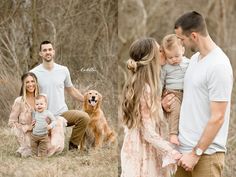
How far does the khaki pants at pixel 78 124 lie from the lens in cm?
446

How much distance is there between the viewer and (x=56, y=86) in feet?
14.3

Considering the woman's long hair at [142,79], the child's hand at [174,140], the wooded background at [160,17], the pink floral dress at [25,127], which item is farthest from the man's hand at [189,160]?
the wooded background at [160,17]

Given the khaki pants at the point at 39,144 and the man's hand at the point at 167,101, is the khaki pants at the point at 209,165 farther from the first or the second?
the khaki pants at the point at 39,144

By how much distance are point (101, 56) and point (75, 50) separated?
195 mm

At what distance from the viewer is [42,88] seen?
4289 mm

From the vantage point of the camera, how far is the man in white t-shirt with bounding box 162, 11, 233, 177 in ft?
10.4

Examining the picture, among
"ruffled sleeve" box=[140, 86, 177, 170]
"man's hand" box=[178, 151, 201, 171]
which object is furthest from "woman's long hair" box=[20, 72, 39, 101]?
"man's hand" box=[178, 151, 201, 171]

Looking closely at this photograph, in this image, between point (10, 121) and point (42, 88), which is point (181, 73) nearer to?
point (42, 88)


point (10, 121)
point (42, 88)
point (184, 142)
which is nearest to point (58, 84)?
point (42, 88)

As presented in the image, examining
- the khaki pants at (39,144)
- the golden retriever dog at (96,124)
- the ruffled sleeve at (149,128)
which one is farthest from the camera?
the golden retriever dog at (96,124)

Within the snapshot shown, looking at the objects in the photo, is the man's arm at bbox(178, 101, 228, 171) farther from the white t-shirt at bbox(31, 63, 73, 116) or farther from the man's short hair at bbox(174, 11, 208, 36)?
the white t-shirt at bbox(31, 63, 73, 116)

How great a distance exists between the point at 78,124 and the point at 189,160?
4.73 ft

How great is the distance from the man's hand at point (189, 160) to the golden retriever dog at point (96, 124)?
1367mm

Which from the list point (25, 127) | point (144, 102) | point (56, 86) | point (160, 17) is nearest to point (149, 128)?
point (144, 102)
